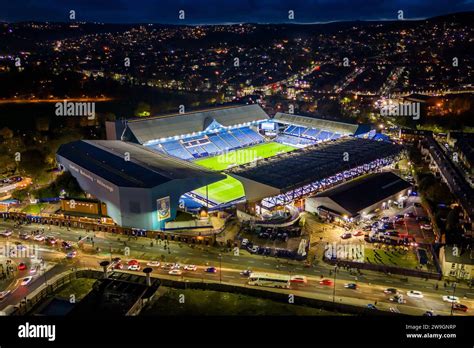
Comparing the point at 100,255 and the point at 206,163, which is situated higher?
the point at 206,163

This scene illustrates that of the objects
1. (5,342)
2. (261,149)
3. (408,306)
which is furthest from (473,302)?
(261,149)

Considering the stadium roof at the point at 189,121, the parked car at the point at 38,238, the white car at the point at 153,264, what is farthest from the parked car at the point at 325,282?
the stadium roof at the point at 189,121

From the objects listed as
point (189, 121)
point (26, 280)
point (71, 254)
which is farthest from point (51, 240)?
point (189, 121)

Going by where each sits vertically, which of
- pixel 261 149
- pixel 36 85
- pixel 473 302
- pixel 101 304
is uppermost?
pixel 36 85

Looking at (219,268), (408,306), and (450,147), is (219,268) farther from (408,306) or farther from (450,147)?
(450,147)

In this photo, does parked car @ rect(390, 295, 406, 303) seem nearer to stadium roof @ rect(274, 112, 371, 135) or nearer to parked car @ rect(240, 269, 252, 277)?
parked car @ rect(240, 269, 252, 277)

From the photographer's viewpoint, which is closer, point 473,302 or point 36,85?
point 473,302

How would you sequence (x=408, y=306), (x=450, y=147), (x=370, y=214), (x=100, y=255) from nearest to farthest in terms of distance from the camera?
1. (x=408, y=306)
2. (x=100, y=255)
3. (x=370, y=214)
4. (x=450, y=147)

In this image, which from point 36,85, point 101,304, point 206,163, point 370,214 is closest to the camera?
A: point 101,304
